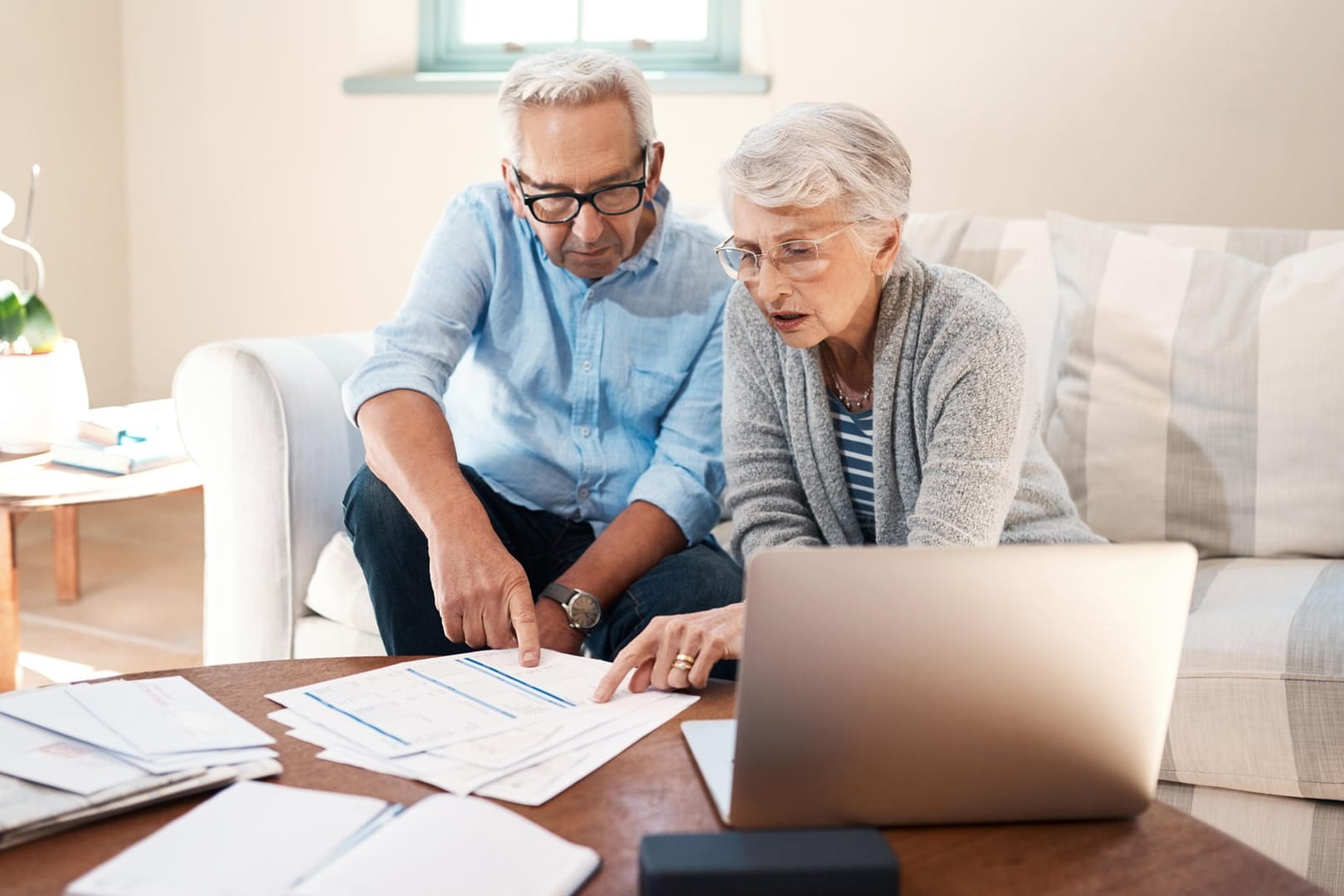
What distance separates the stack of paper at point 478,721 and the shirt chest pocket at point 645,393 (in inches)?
23.7

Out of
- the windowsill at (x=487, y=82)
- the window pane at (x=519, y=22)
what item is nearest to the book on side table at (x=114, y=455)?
the windowsill at (x=487, y=82)

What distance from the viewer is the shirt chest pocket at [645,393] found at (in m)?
1.66

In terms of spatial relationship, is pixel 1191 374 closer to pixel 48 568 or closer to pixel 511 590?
pixel 511 590

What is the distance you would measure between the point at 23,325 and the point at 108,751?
1.30 metres

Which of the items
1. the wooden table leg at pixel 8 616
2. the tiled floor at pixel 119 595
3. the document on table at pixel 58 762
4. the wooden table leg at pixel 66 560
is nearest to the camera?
the document on table at pixel 58 762

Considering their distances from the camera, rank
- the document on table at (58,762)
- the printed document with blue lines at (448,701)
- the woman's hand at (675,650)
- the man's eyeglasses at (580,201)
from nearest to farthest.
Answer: the document on table at (58,762) < the printed document with blue lines at (448,701) < the woman's hand at (675,650) < the man's eyeglasses at (580,201)

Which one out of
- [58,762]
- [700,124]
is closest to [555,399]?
[58,762]

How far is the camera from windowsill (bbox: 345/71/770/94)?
281 centimetres

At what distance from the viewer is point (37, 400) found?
1.92 m

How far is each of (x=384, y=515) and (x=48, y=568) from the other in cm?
192

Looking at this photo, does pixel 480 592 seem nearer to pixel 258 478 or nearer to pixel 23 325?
pixel 258 478

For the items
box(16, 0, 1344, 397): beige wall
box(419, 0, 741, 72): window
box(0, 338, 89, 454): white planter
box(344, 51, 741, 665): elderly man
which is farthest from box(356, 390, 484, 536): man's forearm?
box(419, 0, 741, 72): window

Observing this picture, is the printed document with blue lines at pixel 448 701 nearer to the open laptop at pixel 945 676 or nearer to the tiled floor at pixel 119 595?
the open laptop at pixel 945 676

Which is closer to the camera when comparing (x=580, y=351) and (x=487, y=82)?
(x=580, y=351)
